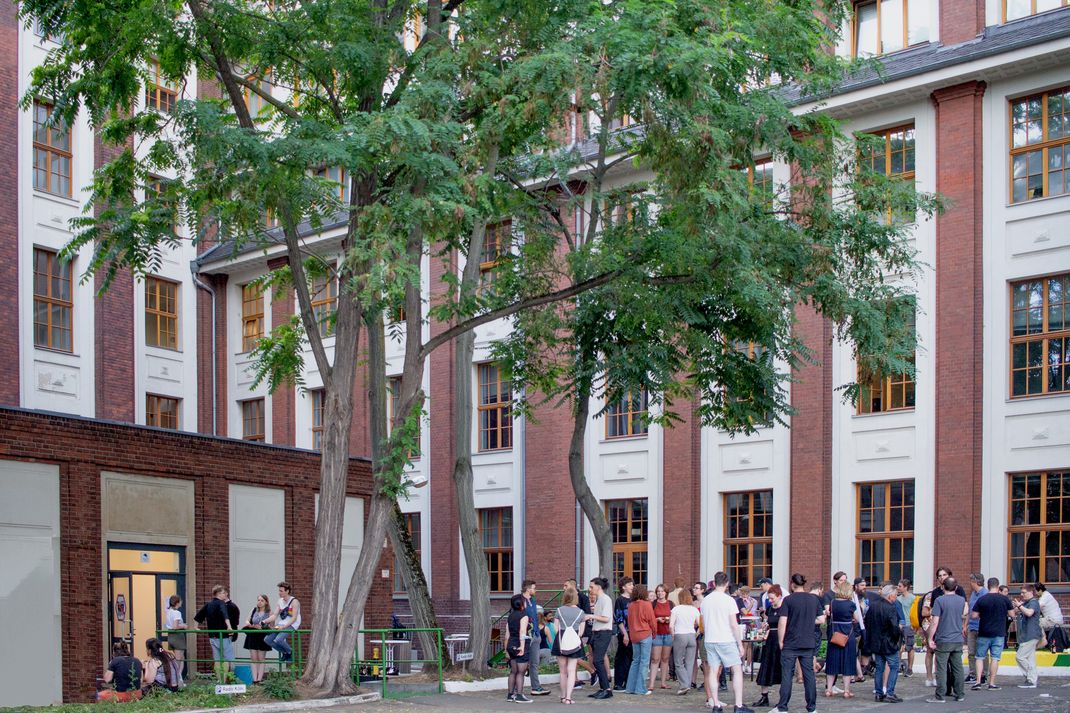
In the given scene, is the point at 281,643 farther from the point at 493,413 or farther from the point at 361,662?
the point at 493,413

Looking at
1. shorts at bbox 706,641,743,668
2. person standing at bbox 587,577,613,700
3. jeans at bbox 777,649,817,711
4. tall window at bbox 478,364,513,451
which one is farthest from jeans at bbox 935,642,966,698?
tall window at bbox 478,364,513,451

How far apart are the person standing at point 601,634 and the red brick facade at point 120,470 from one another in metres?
4.30

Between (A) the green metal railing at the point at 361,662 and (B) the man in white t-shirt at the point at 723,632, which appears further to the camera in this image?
(A) the green metal railing at the point at 361,662

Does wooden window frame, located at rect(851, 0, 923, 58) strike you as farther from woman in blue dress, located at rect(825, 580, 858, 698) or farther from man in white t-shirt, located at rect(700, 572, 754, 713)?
man in white t-shirt, located at rect(700, 572, 754, 713)

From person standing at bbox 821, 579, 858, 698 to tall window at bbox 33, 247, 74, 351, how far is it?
2267cm

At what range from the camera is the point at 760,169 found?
31484mm

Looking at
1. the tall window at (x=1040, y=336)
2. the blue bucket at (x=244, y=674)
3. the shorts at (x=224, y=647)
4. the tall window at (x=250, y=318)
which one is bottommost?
the blue bucket at (x=244, y=674)

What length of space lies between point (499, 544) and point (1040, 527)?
14825 mm

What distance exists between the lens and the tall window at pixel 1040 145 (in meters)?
28.0

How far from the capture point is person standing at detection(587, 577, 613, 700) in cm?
1947

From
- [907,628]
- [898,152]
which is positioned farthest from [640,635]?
[898,152]

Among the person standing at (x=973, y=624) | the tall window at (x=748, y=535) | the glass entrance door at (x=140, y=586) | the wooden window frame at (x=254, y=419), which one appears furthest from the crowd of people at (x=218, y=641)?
the wooden window frame at (x=254, y=419)

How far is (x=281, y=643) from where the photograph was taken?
21.5 meters

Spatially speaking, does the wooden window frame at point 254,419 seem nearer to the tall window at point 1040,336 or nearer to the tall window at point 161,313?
the tall window at point 161,313
